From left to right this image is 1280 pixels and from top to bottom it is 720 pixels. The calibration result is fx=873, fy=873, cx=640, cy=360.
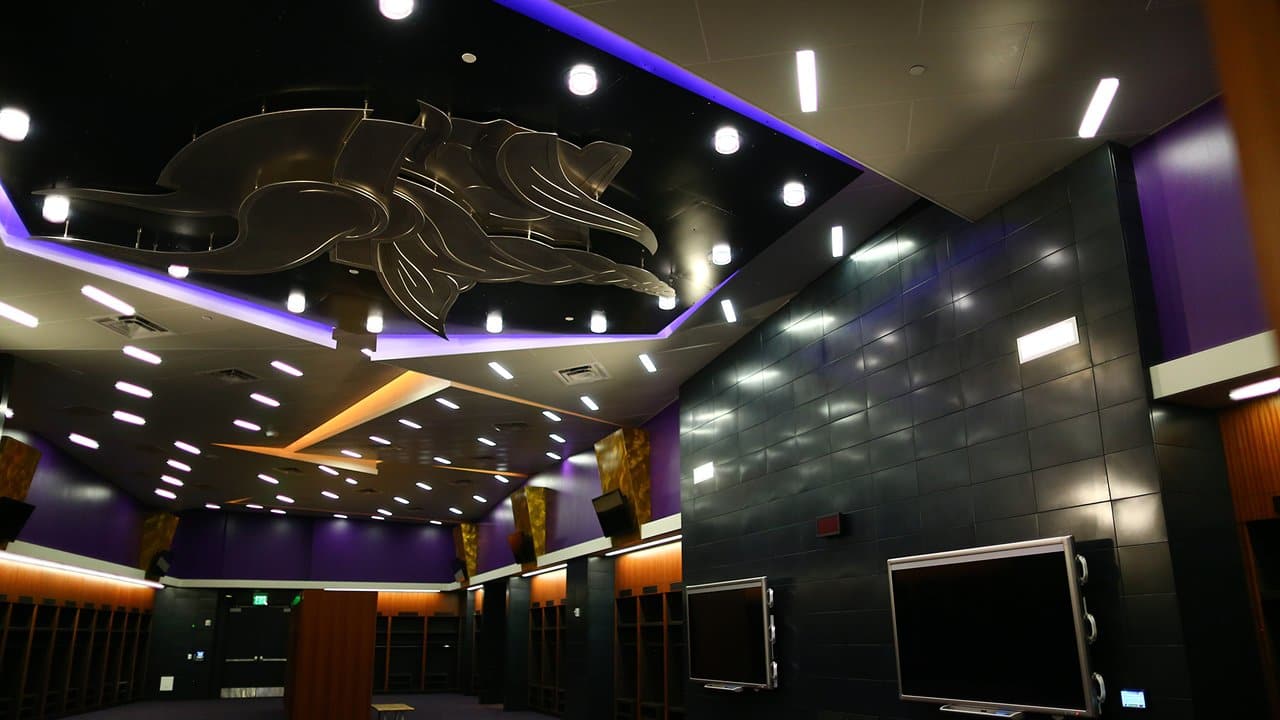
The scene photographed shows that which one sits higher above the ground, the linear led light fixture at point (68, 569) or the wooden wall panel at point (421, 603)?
the linear led light fixture at point (68, 569)

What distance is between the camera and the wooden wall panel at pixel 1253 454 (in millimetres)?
5430

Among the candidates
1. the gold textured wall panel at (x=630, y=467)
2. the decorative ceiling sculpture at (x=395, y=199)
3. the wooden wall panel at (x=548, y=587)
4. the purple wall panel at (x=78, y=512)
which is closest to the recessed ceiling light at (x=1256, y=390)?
the decorative ceiling sculpture at (x=395, y=199)

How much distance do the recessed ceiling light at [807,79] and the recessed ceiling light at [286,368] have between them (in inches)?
321

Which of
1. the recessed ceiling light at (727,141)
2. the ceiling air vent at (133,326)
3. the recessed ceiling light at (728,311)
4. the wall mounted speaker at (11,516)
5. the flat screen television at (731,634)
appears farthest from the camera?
the wall mounted speaker at (11,516)

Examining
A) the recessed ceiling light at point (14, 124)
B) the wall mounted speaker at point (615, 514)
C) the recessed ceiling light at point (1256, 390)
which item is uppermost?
the recessed ceiling light at point (14, 124)

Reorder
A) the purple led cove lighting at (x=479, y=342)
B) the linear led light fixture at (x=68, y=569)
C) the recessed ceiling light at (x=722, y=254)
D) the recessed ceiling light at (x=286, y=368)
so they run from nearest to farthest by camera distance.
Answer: the recessed ceiling light at (x=722, y=254) < the purple led cove lighting at (x=479, y=342) < the recessed ceiling light at (x=286, y=368) < the linear led light fixture at (x=68, y=569)

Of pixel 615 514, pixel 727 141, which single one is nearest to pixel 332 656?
pixel 615 514

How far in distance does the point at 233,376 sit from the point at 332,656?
426 centimetres

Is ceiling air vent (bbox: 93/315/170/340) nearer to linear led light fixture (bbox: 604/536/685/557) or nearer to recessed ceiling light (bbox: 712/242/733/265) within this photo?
recessed ceiling light (bbox: 712/242/733/265)

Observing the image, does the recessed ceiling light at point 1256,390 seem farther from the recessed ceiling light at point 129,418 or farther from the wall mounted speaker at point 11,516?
the wall mounted speaker at point 11,516

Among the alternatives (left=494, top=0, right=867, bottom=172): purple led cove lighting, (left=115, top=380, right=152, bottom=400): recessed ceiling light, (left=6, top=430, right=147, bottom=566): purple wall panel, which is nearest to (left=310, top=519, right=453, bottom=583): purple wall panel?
(left=6, top=430, right=147, bottom=566): purple wall panel

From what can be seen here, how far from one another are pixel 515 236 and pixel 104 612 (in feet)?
60.1

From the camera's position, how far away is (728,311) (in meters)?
9.92

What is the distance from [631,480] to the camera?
14258mm
